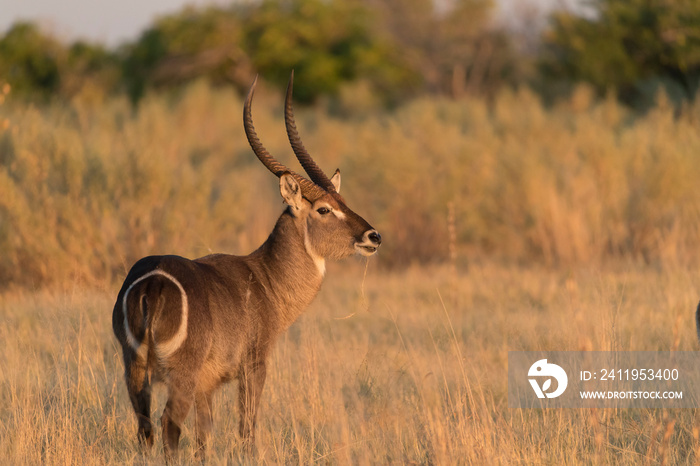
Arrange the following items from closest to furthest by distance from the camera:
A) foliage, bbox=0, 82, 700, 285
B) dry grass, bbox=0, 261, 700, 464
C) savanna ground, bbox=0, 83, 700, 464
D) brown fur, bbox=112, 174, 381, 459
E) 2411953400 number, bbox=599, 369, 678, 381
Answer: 1. brown fur, bbox=112, 174, 381, 459
2. dry grass, bbox=0, 261, 700, 464
3. savanna ground, bbox=0, 83, 700, 464
4. 2411953400 number, bbox=599, 369, 678, 381
5. foliage, bbox=0, 82, 700, 285

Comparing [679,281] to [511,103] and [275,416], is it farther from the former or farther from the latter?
[511,103]

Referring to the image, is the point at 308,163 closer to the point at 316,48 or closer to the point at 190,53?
the point at 190,53

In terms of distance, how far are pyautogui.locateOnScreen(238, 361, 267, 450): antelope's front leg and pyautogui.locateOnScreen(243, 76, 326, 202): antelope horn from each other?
1155 mm

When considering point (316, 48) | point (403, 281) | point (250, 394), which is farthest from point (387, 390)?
point (316, 48)

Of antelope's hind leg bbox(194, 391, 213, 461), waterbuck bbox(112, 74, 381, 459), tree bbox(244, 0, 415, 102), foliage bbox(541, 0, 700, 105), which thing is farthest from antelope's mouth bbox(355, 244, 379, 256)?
tree bbox(244, 0, 415, 102)

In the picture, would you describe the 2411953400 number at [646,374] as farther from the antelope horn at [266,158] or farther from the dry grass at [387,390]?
the antelope horn at [266,158]

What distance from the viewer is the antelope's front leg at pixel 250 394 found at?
4746 millimetres

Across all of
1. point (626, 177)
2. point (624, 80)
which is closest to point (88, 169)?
point (626, 177)

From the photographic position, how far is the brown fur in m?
4.25

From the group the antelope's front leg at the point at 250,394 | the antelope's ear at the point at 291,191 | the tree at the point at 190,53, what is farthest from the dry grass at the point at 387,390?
the tree at the point at 190,53

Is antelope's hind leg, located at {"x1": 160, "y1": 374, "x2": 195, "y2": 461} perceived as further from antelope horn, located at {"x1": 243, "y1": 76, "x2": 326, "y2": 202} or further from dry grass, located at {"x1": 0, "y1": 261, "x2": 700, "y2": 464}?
antelope horn, located at {"x1": 243, "y1": 76, "x2": 326, "y2": 202}

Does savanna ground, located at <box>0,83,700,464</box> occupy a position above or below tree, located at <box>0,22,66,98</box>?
below

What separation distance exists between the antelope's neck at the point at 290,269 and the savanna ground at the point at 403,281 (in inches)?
13.0

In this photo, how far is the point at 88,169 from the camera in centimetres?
1041
